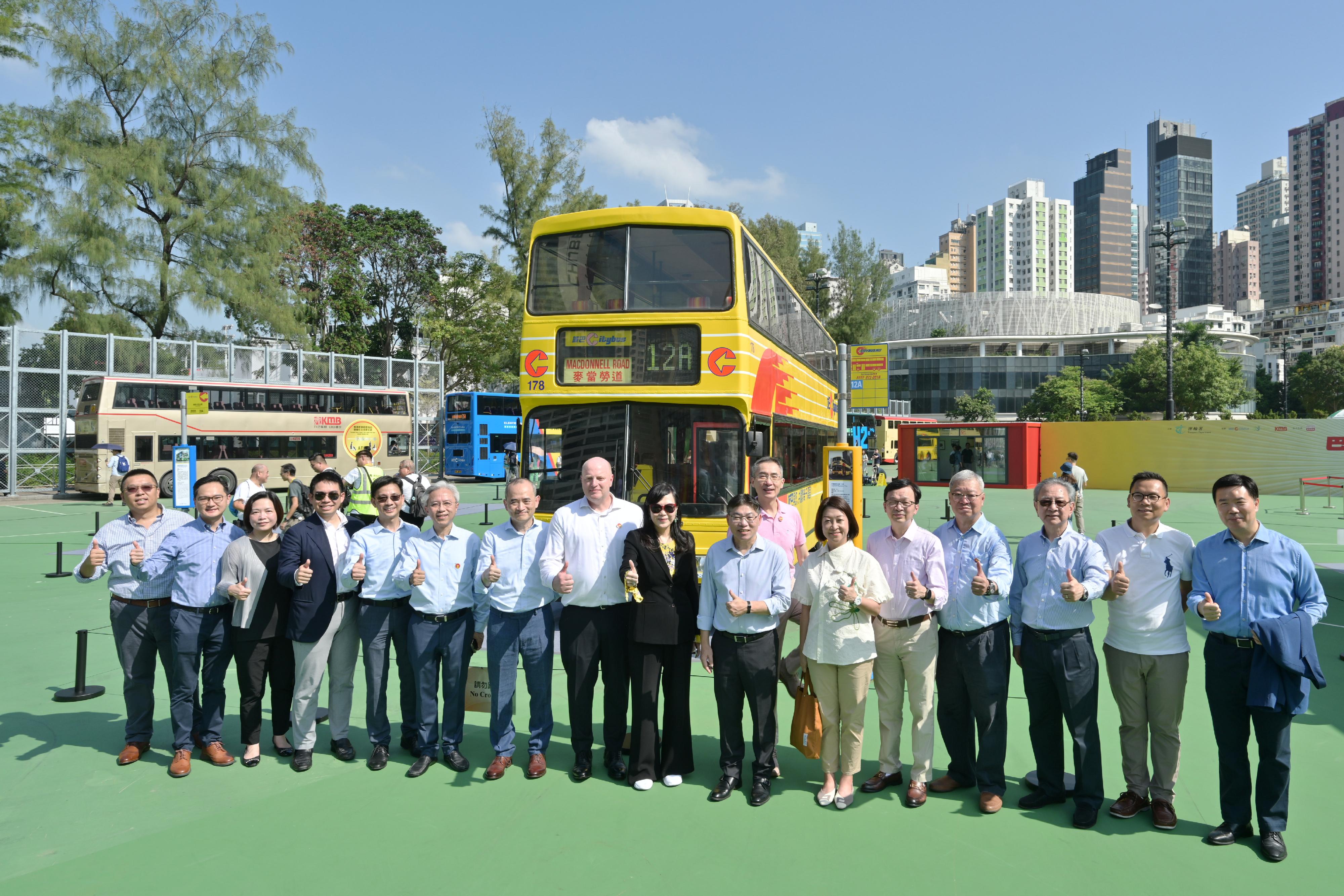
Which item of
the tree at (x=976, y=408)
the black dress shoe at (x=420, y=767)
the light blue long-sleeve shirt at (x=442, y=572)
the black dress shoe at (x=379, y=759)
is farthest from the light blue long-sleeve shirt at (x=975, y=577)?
the tree at (x=976, y=408)

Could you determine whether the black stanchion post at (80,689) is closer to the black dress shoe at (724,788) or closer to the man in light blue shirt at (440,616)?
the man in light blue shirt at (440,616)

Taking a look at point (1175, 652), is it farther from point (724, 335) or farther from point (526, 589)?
point (724, 335)

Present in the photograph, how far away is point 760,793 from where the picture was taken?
4.68 m

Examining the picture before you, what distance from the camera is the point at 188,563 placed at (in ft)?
16.9

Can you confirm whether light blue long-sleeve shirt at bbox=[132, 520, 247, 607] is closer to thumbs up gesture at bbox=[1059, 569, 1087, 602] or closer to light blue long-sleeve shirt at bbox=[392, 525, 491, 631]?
light blue long-sleeve shirt at bbox=[392, 525, 491, 631]

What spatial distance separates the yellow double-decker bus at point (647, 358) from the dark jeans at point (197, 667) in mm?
3798

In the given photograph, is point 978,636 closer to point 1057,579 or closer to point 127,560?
point 1057,579

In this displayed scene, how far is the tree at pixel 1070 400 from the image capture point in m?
65.5

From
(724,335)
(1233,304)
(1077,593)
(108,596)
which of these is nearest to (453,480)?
(108,596)

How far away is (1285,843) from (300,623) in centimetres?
538

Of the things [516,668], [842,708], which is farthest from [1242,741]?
[516,668]

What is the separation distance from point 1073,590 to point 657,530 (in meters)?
2.20

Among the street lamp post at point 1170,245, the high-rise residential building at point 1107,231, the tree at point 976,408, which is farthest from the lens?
the high-rise residential building at point 1107,231

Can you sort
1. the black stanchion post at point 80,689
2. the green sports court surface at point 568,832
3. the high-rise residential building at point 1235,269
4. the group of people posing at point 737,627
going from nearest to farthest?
the green sports court surface at point 568,832
the group of people posing at point 737,627
the black stanchion post at point 80,689
the high-rise residential building at point 1235,269
